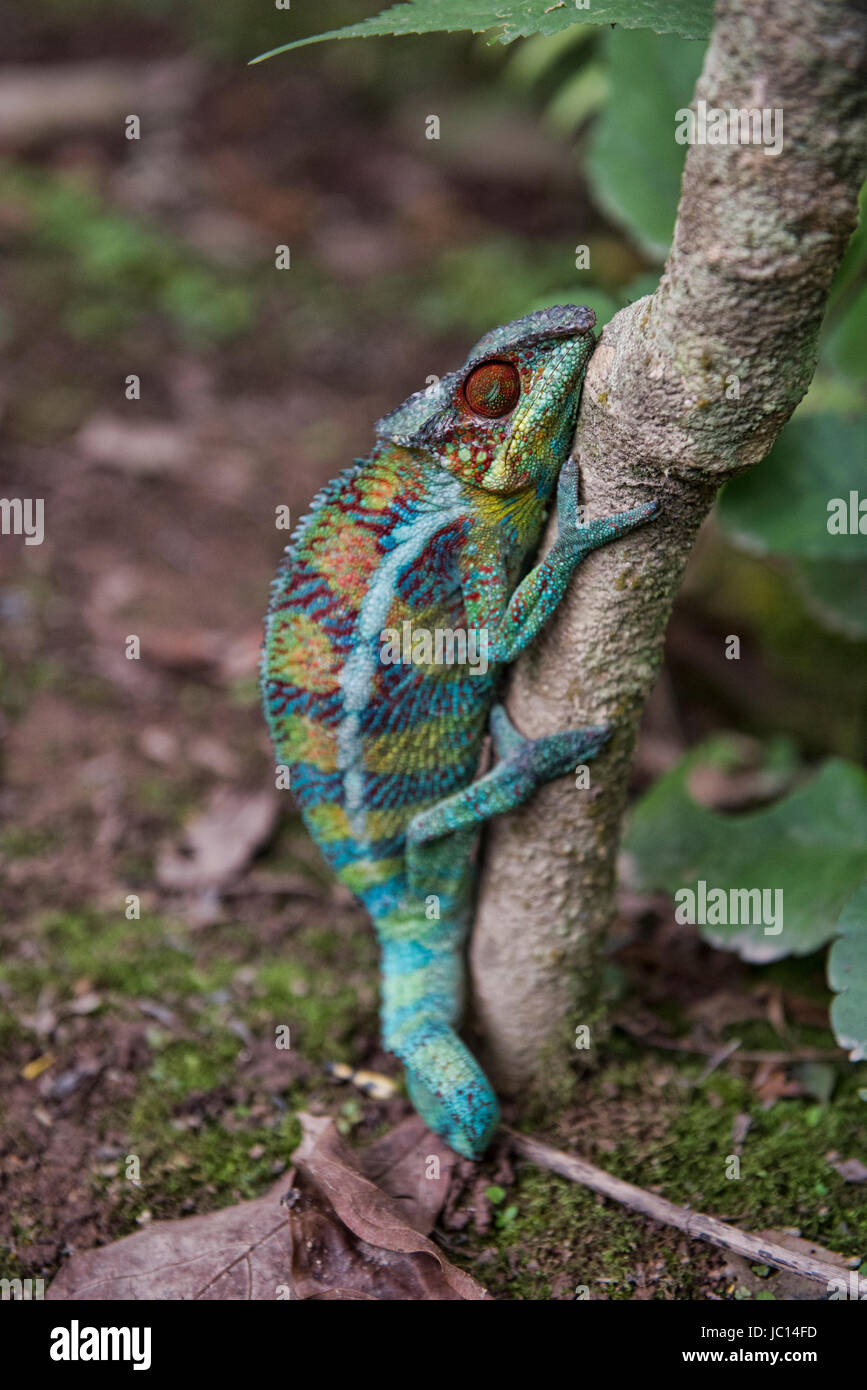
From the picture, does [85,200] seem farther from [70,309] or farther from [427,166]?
[427,166]

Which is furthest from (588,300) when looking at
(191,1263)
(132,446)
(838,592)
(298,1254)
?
(132,446)

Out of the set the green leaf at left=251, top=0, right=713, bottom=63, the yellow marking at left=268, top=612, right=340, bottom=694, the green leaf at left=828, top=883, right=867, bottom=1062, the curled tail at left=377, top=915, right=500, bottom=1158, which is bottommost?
the curled tail at left=377, top=915, right=500, bottom=1158

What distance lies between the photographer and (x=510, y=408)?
8.15 feet

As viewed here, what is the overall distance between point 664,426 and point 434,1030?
1.56 m

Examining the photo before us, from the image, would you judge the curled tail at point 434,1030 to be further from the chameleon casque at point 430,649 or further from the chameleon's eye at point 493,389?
the chameleon's eye at point 493,389

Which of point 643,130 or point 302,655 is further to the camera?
point 643,130

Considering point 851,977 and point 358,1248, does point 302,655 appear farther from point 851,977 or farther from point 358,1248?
point 851,977

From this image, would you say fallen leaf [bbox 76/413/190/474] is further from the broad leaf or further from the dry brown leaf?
the dry brown leaf

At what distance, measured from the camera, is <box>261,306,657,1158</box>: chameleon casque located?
2.45 m

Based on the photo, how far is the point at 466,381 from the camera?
2.50 m

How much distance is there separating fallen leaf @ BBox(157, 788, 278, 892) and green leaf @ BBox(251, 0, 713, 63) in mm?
2544

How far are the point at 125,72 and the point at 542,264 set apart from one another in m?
3.76

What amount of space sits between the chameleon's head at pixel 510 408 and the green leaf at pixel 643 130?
1.13m

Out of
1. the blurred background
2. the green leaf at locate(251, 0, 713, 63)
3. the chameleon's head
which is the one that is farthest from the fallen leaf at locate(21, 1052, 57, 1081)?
the green leaf at locate(251, 0, 713, 63)
